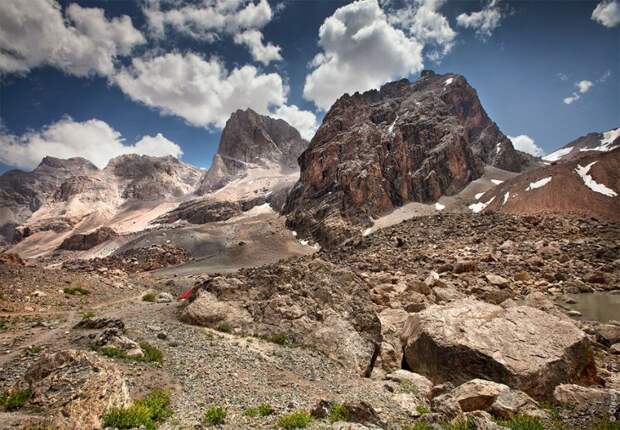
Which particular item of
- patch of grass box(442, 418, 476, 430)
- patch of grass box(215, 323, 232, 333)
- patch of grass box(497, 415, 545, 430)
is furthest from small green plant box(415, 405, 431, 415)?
patch of grass box(215, 323, 232, 333)

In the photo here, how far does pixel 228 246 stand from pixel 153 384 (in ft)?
275

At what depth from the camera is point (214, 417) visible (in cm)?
707

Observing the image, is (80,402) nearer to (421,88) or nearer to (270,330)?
(270,330)

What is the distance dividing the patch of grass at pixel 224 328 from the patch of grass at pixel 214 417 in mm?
5669

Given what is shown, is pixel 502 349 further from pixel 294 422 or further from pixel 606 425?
pixel 294 422

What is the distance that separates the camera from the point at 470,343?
10555 millimetres

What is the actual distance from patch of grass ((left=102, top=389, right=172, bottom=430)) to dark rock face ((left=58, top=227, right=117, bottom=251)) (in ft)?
466

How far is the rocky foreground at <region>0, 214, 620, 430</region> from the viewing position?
6910mm

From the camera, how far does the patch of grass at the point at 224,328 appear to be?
1293 centimetres

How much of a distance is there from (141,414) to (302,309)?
7.76m

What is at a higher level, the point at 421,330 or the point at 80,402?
the point at 421,330

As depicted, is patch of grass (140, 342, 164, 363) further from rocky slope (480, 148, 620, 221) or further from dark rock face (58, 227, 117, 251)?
dark rock face (58, 227, 117, 251)

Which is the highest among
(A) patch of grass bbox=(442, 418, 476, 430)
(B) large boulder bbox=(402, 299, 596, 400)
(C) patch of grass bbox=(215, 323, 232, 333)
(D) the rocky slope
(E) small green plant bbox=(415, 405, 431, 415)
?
(D) the rocky slope

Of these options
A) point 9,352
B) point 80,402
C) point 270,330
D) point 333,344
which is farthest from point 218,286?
point 80,402
